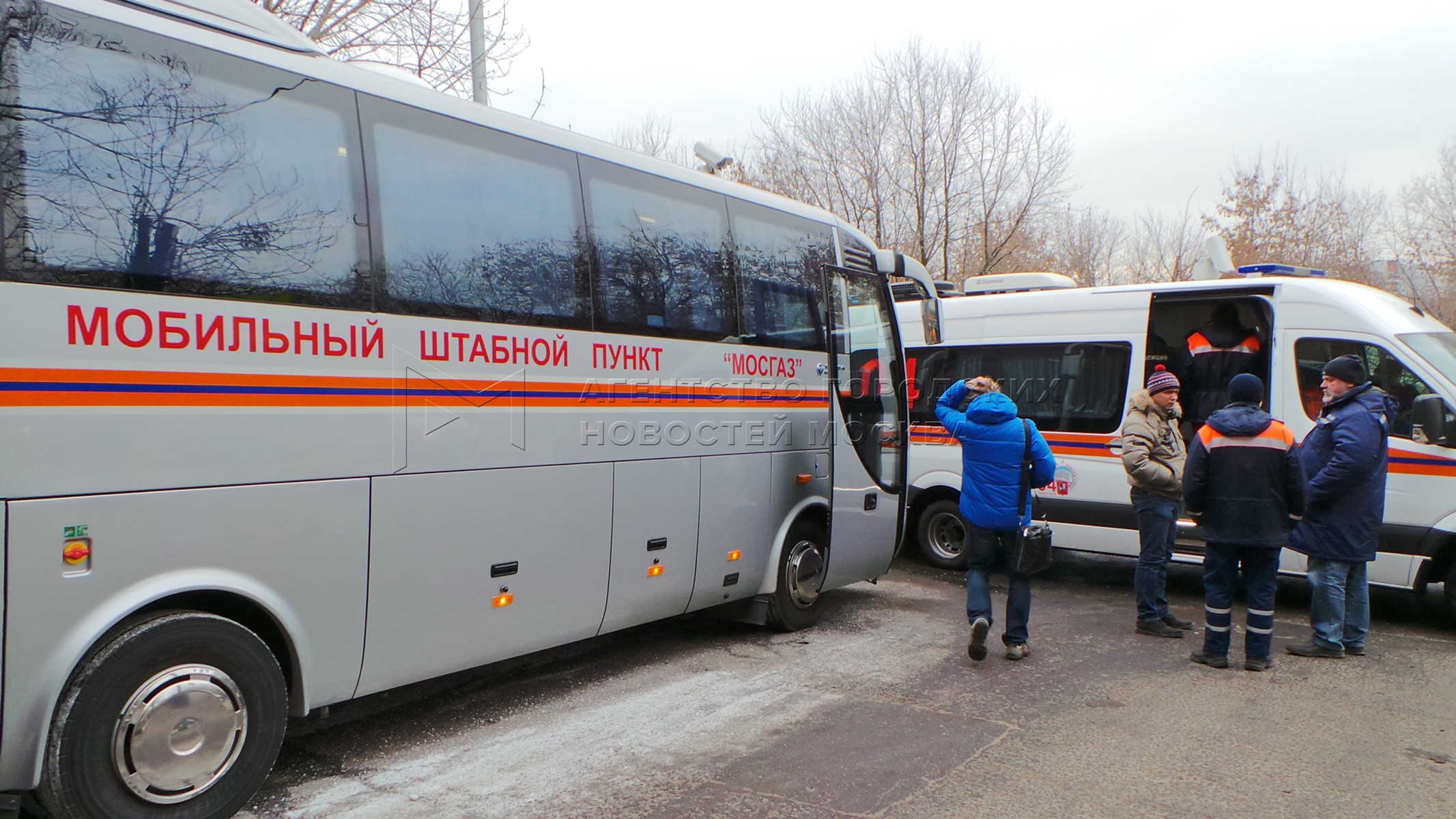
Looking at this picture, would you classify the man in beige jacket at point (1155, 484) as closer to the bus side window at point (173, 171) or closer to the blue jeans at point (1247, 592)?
the blue jeans at point (1247, 592)

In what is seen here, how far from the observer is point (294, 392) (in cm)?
407

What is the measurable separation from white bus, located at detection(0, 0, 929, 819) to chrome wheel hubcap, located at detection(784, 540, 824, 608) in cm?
92

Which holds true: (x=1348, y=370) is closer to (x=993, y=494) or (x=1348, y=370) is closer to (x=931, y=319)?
(x=993, y=494)

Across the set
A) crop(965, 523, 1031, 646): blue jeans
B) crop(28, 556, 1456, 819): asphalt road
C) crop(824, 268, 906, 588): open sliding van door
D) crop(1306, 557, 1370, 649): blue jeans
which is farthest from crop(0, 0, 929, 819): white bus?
crop(1306, 557, 1370, 649): blue jeans

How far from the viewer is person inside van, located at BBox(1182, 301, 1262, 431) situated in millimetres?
8633

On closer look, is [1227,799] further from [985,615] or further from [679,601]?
[679,601]

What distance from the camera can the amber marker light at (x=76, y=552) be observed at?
3434 mm

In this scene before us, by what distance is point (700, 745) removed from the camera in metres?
4.80

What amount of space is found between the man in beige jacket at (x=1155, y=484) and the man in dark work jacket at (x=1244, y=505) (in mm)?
553

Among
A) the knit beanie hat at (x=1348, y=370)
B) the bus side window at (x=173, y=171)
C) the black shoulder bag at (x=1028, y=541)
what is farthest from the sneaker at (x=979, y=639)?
the bus side window at (x=173, y=171)

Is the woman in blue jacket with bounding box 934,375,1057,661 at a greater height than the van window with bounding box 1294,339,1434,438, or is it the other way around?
the van window with bounding box 1294,339,1434,438

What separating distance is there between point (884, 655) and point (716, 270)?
110 inches

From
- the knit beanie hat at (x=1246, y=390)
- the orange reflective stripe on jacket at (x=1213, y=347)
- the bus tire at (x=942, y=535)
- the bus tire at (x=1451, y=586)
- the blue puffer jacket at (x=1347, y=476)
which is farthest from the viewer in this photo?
the bus tire at (x=942, y=535)

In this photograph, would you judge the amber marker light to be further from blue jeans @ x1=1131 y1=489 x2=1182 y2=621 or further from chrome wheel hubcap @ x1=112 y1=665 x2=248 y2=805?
blue jeans @ x1=1131 y1=489 x2=1182 y2=621
